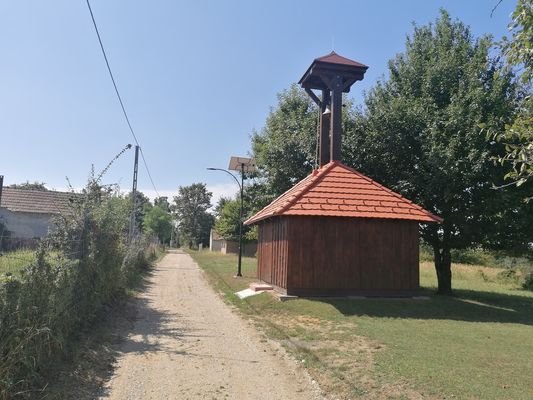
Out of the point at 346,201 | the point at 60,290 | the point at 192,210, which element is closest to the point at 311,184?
the point at 346,201

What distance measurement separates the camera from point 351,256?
16.4 metres

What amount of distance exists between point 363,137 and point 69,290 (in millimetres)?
16333

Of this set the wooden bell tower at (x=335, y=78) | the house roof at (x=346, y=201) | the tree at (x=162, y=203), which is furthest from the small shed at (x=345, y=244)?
the tree at (x=162, y=203)

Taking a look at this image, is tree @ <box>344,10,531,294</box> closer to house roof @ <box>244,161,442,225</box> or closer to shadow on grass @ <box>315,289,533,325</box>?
house roof @ <box>244,161,442,225</box>

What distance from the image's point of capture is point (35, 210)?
40125 millimetres

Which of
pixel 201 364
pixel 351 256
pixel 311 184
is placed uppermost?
pixel 311 184

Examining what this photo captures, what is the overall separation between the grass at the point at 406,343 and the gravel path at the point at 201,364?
1.64ft

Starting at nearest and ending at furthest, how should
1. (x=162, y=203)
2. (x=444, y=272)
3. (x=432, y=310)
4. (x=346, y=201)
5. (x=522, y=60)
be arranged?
(x=522, y=60)
(x=432, y=310)
(x=346, y=201)
(x=444, y=272)
(x=162, y=203)

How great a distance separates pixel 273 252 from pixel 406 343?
880 cm

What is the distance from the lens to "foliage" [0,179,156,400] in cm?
603

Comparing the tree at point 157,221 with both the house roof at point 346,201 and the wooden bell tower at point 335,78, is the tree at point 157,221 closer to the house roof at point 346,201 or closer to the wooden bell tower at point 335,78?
the wooden bell tower at point 335,78

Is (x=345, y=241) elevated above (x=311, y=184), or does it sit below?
below

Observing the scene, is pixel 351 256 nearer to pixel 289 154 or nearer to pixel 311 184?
pixel 311 184

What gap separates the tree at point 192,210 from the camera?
124 metres
